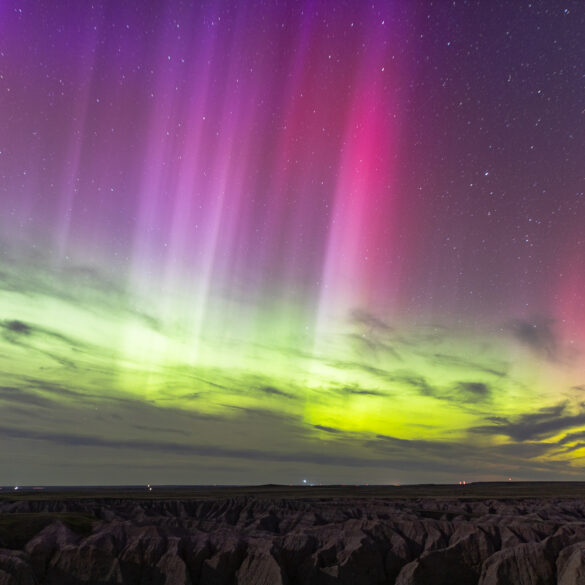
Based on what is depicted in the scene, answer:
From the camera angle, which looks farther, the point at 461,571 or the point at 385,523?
the point at 385,523

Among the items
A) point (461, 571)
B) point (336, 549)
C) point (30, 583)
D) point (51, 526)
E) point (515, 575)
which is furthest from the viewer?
point (51, 526)

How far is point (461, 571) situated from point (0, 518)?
38.3 meters

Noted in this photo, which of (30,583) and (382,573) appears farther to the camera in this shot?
(382,573)

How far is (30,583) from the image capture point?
32.6 meters

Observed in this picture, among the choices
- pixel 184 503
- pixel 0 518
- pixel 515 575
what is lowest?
pixel 184 503

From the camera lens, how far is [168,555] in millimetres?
40438

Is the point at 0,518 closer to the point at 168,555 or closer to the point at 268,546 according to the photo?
the point at 168,555

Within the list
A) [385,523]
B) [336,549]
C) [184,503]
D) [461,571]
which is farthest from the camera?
[184,503]

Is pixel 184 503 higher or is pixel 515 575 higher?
pixel 515 575

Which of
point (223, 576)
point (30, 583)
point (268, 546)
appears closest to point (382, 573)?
point (268, 546)

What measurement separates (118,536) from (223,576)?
365 inches

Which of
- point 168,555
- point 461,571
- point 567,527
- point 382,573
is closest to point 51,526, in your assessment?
point 168,555

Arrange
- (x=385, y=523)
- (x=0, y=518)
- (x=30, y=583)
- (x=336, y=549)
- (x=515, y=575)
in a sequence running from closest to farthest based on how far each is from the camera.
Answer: (x=30, y=583), (x=515, y=575), (x=336, y=549), (x=0, y=518), (x=385, y=523)

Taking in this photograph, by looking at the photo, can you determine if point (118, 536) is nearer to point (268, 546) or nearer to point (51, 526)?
point (51, 526)
